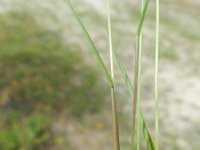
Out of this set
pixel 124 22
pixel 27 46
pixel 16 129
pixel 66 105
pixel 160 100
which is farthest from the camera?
pixel 124 22

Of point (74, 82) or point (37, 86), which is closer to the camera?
point (37, 86)

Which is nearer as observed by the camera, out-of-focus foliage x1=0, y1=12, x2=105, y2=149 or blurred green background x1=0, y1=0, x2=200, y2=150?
out-of-focus foliage x1=0, y1=12, x2=105, y2=149

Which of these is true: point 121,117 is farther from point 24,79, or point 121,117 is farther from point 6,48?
point 6,48

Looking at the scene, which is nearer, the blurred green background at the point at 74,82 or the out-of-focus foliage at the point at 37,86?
the out-of-focus foliage at the point at 37,86

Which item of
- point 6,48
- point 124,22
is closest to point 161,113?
point 6,48
